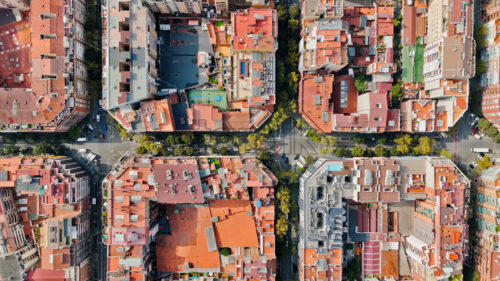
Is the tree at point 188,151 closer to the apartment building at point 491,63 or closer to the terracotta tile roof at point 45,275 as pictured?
the terracotta tile roof at point 45,275

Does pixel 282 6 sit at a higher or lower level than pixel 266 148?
higher

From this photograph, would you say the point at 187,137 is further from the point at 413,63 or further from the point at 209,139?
the point at 413,63

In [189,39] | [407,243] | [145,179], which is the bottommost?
[407,243]

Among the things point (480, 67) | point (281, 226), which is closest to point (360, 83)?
point (480, 67)

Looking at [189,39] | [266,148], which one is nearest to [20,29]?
[189,39]

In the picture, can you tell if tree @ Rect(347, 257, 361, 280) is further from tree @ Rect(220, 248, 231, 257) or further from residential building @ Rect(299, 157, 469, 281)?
tree @ Rect(220, 248, 231, 257)

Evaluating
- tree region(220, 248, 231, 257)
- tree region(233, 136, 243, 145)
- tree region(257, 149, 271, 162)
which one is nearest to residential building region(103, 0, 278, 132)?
tree region(233, 136, 243, 145)

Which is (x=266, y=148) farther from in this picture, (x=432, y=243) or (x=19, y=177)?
(x=19, y=177)
